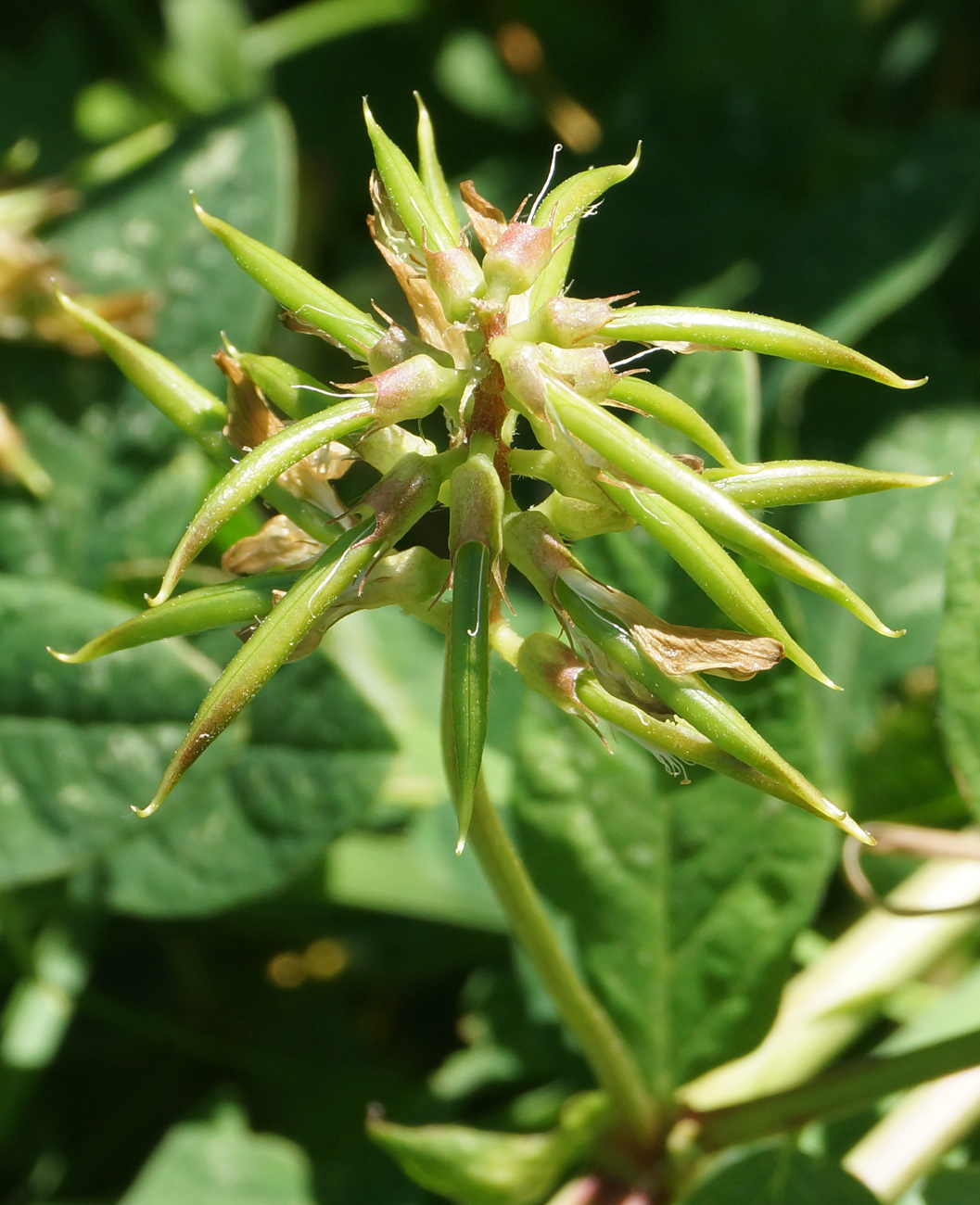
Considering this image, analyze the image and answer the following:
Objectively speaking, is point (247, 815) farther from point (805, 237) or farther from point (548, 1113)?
point (805, 237)

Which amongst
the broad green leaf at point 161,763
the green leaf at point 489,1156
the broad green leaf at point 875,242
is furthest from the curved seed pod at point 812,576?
the broad green leaf at point 875,242

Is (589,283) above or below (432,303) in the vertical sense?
below

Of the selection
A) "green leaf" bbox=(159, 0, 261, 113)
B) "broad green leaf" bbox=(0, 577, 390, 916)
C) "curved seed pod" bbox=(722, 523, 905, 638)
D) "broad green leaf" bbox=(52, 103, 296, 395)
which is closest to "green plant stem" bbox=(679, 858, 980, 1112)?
"broad green leaf" bbox=(0, 577, 390, 916)

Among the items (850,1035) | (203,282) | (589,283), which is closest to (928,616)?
(850,1035)

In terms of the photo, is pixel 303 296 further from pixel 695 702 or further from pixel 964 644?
pixel 964 644

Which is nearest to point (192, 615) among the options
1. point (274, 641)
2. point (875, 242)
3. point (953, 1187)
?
point (274, 641)

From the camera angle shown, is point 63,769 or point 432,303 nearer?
point 432,303

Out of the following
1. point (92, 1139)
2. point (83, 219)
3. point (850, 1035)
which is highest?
point (83, 219)
